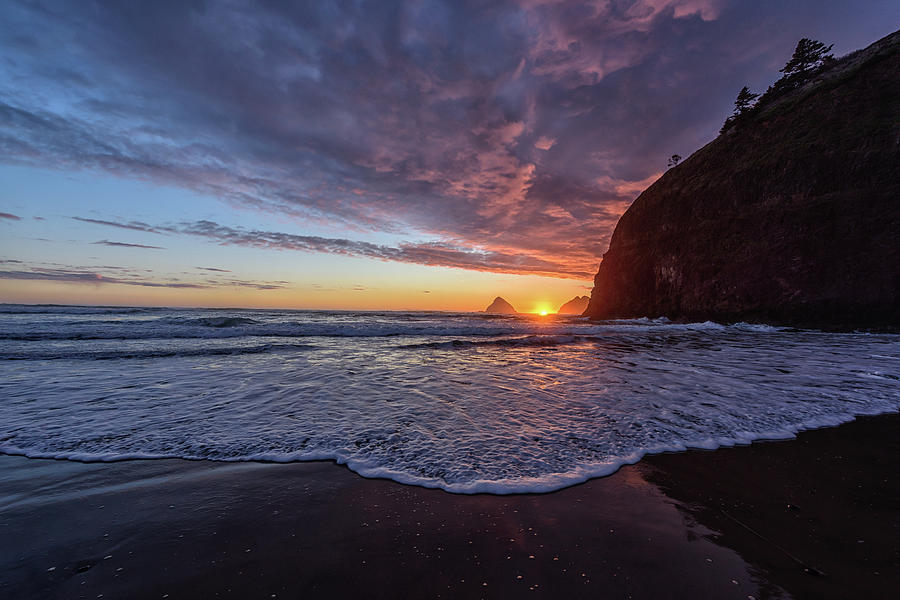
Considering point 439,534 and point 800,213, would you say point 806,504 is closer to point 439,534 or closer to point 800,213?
point 439,534

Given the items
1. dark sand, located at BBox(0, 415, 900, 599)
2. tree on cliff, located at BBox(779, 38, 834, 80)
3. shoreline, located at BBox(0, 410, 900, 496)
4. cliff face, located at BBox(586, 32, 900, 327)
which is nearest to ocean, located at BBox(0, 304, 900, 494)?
shoreline, located at BBox(0, 410, 900, 496)

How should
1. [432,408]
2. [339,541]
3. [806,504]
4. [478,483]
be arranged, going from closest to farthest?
1. [339,541]
2. [806,504]
3. [478,483]
4. [432,408]

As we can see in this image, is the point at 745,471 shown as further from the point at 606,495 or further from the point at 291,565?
the point at 291,565

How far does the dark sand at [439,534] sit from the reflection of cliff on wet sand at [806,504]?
0.02 metres

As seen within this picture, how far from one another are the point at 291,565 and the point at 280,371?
7.77 meters

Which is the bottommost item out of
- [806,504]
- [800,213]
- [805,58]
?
[806,504]

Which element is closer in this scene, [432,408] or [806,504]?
[806,504]

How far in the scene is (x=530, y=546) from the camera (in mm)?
2494

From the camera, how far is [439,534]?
2648 mm

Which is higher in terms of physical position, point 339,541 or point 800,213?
point 800,213

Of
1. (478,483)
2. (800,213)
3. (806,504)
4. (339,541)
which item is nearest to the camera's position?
(339,541)

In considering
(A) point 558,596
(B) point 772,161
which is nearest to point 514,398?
(A) point 558,596

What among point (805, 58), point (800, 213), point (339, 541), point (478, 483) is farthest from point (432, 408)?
point (805, 58)

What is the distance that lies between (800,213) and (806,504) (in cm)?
3594
